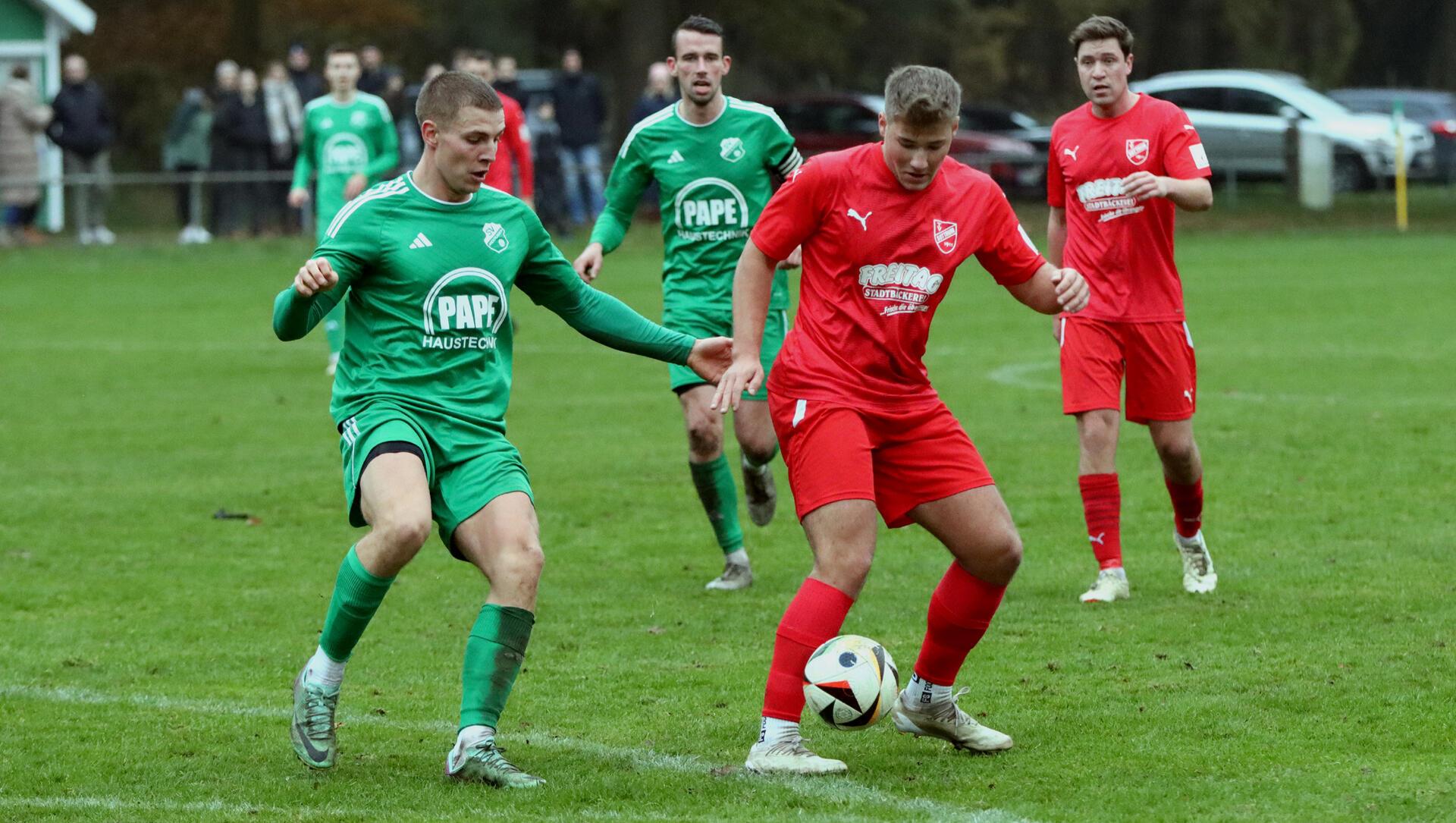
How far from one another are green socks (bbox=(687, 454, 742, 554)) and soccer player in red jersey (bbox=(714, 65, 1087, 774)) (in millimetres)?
2946

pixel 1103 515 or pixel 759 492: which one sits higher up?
pixel 1103 515

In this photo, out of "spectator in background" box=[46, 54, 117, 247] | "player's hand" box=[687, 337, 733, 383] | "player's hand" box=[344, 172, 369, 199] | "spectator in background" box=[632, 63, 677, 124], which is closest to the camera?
"player's hand" box=[687, 337, 733, 383]

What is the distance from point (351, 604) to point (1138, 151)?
4062 mm

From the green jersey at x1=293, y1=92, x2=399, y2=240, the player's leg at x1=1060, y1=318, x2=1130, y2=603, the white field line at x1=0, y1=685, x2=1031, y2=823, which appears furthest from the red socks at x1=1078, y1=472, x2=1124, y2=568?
the green jersey at x1=293, y1=92, x2=399, y2=240

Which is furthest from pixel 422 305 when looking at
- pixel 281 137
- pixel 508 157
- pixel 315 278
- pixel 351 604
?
pixel 281 137

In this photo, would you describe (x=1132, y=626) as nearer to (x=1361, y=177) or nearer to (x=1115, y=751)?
(x=1115, y=751)

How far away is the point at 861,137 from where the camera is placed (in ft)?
Answer: 108

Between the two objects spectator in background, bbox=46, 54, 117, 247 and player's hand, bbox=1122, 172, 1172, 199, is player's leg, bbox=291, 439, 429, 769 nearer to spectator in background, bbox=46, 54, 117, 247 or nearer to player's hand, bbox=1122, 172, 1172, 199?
player's hand, bbox=1122, 172, 1172, 199

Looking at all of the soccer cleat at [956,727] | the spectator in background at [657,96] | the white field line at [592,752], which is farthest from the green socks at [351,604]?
the spectator in background at [657,96]

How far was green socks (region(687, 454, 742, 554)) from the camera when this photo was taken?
29.3ft

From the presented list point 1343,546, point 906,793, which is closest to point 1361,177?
point 1343,546

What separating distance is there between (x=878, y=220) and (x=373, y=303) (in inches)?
58.4

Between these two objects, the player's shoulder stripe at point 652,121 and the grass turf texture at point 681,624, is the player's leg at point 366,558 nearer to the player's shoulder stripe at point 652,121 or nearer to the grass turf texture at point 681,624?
the grass turf texture at point 681,624

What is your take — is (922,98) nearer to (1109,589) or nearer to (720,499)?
(1109,589)
